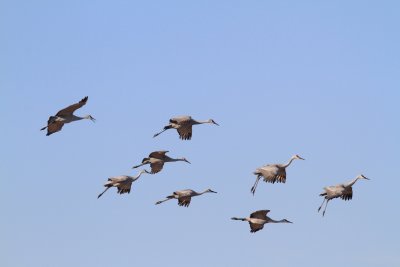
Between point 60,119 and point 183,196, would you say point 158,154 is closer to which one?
point 183,196

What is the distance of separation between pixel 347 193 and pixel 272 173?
14.1 feet

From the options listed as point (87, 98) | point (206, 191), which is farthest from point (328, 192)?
point (87, 98)

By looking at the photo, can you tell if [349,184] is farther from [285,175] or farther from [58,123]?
[58,123]

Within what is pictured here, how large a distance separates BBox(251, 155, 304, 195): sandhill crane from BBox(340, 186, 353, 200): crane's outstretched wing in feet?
10.7

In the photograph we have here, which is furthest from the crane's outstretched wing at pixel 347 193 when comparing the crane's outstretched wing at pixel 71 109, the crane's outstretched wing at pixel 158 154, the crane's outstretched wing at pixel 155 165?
the crane's outstretched wing at pixel 71 109

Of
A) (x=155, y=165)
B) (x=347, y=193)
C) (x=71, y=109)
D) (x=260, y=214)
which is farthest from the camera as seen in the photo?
(x=155, y=165)

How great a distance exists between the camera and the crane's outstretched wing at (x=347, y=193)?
88500mm

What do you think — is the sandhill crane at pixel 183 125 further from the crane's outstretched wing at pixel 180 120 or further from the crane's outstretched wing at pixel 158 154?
the crane's outstretched wing at pixel 158 154

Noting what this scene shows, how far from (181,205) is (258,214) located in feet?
15.5

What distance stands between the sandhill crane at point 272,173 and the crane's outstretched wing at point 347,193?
3252 millimetres

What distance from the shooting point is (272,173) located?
8769 cm

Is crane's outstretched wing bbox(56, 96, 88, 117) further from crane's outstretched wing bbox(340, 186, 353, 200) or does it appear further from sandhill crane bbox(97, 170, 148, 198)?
crane's outstretched wing bbox(340, 186, 353, 200)

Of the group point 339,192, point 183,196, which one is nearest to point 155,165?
point 183,196

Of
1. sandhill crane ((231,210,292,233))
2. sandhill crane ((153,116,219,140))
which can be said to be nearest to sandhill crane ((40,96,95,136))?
sandhill crane ((153,116,219,140))
